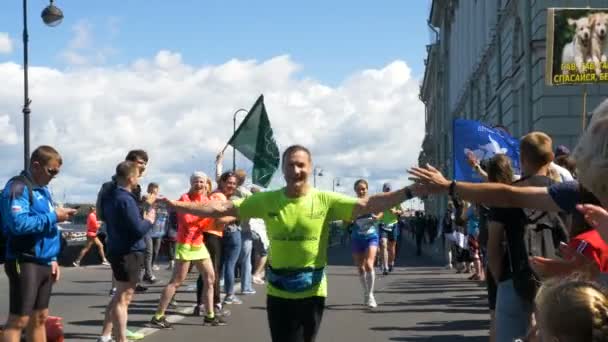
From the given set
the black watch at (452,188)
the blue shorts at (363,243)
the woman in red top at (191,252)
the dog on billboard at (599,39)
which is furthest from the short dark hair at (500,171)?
the dog on billboard at (599,39)

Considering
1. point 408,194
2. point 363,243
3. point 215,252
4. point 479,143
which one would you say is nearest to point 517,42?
point 363,243

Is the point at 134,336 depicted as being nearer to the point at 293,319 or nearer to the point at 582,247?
the point at 293,319

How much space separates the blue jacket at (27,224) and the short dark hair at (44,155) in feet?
0.46

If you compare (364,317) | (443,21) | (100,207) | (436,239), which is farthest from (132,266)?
(443,21)

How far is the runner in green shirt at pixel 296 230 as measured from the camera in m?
6.01

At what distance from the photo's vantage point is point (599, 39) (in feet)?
43.6

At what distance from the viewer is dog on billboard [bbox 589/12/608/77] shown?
43.2ft

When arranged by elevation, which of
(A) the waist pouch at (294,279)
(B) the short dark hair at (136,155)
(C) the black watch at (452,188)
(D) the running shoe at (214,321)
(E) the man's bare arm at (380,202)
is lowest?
(D) the running shoe at (214,321)

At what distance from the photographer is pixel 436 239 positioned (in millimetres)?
56844

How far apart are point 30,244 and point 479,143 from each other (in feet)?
15.9

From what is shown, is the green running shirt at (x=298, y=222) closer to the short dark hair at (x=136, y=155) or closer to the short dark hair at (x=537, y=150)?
the short dark hair at (x=537, y=150)

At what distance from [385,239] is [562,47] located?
6640 mm

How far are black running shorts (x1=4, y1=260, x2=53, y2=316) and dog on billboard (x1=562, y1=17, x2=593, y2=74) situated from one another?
331 inches

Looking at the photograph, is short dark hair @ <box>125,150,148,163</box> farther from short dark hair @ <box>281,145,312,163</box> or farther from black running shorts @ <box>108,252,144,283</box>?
short dark hair @ <box>281,145,312,163</box>
